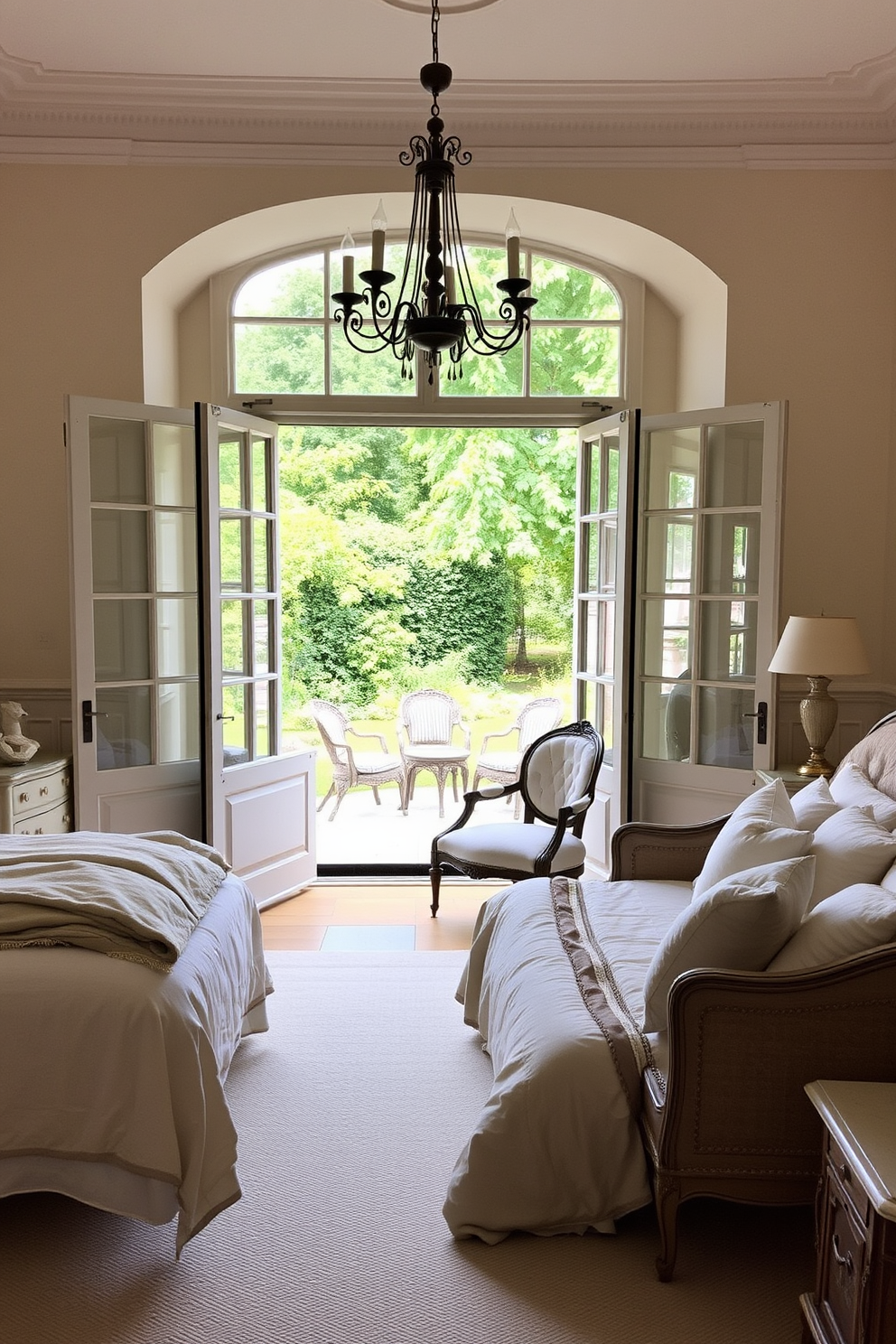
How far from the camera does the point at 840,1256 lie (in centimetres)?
188

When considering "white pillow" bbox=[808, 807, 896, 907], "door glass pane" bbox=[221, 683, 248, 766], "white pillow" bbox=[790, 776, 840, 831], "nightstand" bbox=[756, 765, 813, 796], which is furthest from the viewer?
"door glass pane" bbox=[221, 683, 248, 766]

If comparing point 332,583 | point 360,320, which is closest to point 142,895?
point 360,320

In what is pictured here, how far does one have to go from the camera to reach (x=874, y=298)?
4.67 m

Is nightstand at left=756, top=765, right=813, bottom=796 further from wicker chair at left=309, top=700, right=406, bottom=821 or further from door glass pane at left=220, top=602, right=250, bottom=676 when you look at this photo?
wicker chair at left=309, top=700, right=406, bottom=821

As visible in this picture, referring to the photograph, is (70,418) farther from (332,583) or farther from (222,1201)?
(332,583)

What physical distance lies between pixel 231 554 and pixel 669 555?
2063mm

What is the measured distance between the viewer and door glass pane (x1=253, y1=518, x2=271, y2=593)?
5035mm

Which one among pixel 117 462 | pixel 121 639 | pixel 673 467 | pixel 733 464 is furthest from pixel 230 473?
pixel 733 464

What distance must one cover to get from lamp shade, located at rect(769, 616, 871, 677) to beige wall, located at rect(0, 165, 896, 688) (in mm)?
680

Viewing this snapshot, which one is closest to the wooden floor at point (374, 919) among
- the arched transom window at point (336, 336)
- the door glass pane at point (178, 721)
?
the door glass pane at point (178, 721)

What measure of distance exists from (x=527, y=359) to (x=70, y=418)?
86.6 inches

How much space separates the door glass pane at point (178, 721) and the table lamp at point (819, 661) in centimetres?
258

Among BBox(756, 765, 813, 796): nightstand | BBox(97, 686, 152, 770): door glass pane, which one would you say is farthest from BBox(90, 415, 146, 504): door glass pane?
BBox(756, 765, 813, 796): nightstand

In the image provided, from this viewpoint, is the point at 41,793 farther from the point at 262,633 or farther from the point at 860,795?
the point at 860,795
